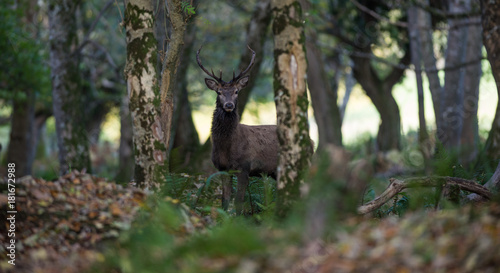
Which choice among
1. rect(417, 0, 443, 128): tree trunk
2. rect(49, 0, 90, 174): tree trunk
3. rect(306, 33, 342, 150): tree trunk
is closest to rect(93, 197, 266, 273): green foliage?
rect(49, 0, 90, 174): tree trunk

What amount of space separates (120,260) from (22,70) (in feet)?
38.7

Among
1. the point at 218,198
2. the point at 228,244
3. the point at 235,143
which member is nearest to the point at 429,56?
the point at 235,143

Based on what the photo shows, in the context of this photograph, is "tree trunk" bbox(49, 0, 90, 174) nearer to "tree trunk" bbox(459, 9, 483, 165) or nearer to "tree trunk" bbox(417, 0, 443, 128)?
"tree trunk" bbox(417, 0, 443, 128)

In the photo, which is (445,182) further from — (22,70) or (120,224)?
(22,70)

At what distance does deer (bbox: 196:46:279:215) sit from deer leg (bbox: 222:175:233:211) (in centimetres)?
1

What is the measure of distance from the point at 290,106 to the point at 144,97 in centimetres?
193

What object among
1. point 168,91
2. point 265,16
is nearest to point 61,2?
point 265,16

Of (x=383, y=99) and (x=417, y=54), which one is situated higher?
(x=417, y=54)

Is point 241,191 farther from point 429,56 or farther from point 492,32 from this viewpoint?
point 429,56

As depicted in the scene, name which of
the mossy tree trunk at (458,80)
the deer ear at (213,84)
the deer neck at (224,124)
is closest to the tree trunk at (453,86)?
the mossy tree trunk at (458,80)

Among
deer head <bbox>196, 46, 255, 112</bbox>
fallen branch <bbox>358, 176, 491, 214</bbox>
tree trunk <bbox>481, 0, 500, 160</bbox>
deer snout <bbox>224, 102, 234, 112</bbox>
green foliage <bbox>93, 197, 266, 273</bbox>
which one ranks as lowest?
green foliage <bbox>93, 197, 266, 273</bbox>

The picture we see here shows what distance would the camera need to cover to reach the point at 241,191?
334 inches

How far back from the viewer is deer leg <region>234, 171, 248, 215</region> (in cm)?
779

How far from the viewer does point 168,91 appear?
712cm
